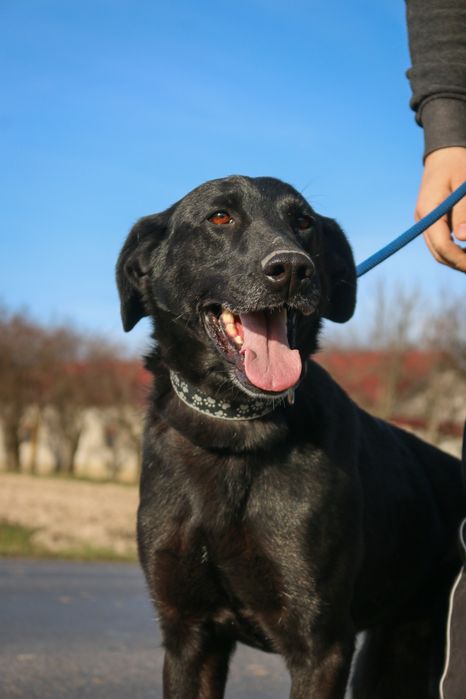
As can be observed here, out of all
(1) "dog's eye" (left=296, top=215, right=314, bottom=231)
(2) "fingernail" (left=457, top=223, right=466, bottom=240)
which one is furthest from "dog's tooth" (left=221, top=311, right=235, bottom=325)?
(2) "fingernail" (left=457, top=223, right=466, bottom=240)

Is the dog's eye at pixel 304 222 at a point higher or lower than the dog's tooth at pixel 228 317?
higher

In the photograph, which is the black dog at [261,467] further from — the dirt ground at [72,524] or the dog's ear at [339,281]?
the dirt ground at [72,524]

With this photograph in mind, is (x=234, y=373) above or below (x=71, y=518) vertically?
above

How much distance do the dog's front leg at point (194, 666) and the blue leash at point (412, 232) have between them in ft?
4.81

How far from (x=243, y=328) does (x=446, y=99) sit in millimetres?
1056

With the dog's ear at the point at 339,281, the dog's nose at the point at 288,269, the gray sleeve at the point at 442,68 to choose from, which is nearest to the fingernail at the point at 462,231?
the gray sleeve at the point at 442,68

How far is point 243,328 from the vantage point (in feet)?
11.5

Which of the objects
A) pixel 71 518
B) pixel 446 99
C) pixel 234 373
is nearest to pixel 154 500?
pixel 234 373

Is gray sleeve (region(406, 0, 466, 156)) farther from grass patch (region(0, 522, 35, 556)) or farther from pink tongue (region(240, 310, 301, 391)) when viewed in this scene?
grass patch (region(0, 522, 35, 556))

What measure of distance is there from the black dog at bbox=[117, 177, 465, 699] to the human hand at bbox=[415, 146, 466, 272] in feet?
1.57

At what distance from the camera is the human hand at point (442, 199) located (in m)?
2.87

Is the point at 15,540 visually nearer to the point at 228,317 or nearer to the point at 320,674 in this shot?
the point at 228,317

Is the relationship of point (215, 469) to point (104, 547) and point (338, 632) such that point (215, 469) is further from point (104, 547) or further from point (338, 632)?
point (104, 547)

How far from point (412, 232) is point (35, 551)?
844cm
